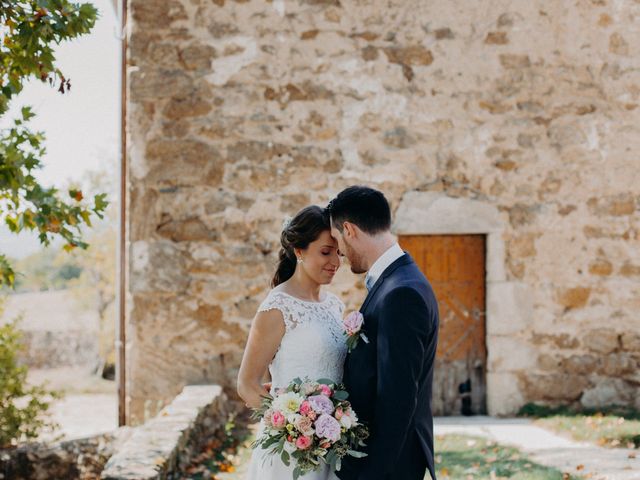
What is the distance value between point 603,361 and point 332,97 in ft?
11.3

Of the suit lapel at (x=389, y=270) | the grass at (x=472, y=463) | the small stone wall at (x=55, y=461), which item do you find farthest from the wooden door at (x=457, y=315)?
the suit lapel at (x=389, y=270)

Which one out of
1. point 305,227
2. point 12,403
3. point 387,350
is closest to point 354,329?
point 387,350

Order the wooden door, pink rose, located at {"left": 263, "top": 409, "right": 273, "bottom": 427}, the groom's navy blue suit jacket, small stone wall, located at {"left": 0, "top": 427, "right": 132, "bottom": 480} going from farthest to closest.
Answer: the wooden door, small stone wall, located at {"left": 0, "top": 427, "right": 132, "bottom": 480}, pink rose, located at {"left": 263, "top": 409, "right": 273, "bottom": 427}, the groom's navy blue suit jacket

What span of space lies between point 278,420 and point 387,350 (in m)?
0.49

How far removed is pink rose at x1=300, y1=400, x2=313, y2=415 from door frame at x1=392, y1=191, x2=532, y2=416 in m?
3.95

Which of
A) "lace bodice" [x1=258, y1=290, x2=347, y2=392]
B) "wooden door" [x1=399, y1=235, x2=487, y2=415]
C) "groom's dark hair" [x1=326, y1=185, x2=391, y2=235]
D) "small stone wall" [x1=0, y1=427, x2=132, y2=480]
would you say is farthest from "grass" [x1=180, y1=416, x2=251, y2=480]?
"groom's dark hair" [x1=326, y1=185, x2=391, y2=235]

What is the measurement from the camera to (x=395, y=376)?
241 cm

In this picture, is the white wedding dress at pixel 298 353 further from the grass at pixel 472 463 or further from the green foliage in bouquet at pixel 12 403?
the green foliage in bouquet at pixel 12 403

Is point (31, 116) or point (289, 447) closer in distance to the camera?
point (289, 447)

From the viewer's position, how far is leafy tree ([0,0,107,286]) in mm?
3734

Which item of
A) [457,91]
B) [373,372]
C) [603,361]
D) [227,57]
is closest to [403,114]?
[457,91]

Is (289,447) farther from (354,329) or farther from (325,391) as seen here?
(354,329)

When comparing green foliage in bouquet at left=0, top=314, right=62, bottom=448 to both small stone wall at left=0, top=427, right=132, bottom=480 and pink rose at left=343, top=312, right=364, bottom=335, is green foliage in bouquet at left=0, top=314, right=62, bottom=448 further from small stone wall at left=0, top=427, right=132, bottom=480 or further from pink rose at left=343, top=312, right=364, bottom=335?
pink rose at left=343, top=312, right=364, bottom=335

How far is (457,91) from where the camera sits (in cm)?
649
